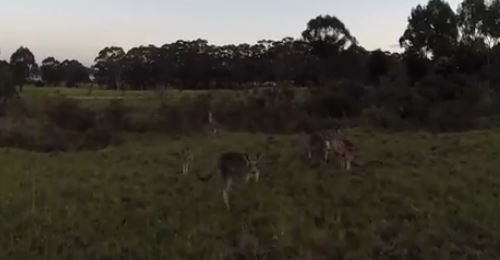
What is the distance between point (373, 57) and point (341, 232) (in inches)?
1968

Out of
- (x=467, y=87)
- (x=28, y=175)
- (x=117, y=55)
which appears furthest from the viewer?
(x=117, y=55)

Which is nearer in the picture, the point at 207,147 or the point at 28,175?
the point at 28,175

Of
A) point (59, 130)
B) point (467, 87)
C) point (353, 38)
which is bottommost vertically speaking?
point (59, 130)

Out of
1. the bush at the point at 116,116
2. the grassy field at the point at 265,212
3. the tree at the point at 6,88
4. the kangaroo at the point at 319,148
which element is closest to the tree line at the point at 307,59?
the tree at the point at 6,88

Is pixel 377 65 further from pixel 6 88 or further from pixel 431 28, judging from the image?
pixel 6 88

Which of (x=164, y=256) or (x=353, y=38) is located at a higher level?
(x=353, y=38)

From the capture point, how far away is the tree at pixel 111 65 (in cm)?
8503

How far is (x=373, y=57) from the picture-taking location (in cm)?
5822

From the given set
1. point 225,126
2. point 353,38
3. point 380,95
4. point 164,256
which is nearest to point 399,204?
point 164,256

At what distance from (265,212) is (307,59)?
2343 inches

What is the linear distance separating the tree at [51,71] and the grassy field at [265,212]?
82.9 meters

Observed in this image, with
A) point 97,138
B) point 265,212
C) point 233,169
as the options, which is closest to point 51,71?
point 97,138

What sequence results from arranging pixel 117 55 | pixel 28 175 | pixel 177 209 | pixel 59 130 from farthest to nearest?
pixel 117 55, pixel 59 130, pixel 28 175, pixel 177 209

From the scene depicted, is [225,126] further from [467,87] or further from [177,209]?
[177,209]
